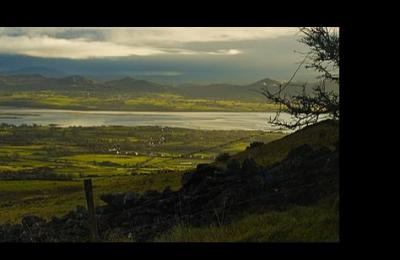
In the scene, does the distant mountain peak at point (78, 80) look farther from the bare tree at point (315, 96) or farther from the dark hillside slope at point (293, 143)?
the bare tree at point (315, 96)

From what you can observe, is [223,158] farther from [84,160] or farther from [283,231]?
[84,160]

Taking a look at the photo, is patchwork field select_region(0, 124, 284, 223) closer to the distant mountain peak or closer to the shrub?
the shrub

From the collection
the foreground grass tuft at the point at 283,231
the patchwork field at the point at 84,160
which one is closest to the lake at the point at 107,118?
the patchwork field at the point at 84,160

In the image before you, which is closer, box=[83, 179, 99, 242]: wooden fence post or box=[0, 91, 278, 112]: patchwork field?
box=[83, 179, 99, 242]: wooden fence post

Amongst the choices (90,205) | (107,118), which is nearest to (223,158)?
(90,205)

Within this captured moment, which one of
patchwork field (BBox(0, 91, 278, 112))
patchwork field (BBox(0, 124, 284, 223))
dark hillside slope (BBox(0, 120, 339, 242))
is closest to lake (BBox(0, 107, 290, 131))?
patchwork field (BBox(0, 91, 278, 112))

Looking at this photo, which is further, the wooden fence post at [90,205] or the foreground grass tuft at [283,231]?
the wooden fence post at [90,205]

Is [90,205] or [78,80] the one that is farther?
Answer: [78,80]

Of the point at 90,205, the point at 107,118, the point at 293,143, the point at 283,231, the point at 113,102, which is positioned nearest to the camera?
the point at 283,231

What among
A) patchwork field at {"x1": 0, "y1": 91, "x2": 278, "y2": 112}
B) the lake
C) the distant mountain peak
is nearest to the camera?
patchwork field at {"x1": 0, "y1": 91, "x2": 278, "y2": 112}

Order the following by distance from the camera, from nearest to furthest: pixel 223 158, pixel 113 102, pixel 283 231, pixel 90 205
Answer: pixel 283 231, pixel 90 205, pixel 223 158, pixel 113 102

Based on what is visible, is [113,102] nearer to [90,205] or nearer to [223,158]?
[223,158]

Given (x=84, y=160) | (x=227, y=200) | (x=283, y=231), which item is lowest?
(x=84, y=160)

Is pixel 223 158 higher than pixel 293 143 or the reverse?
the reverse
